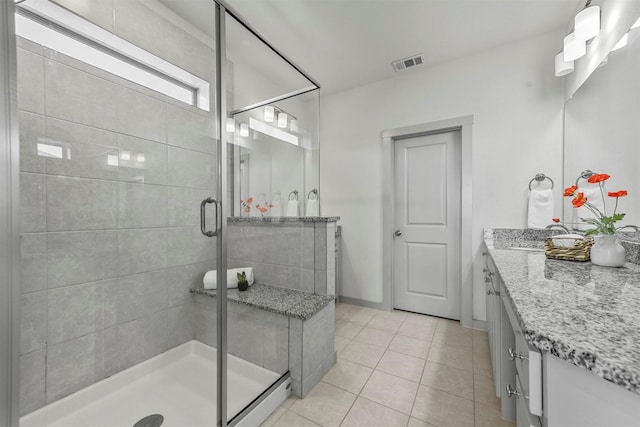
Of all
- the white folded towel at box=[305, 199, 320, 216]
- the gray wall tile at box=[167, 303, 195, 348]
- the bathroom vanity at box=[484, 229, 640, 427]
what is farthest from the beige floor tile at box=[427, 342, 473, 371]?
the gray wall tile at box=[167, 303, 195, 348]

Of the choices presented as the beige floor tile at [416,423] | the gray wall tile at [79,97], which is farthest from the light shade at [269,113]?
the beige floor tile at [416,423]

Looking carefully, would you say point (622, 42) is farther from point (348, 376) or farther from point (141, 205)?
point (141, 205)

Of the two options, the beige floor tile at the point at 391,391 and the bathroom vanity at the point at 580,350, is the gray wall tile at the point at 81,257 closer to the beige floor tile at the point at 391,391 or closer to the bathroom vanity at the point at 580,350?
the beige floor tile at the point at 391,391

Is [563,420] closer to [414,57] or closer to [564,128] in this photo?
[564,128]

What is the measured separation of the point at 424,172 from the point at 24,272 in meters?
2.99

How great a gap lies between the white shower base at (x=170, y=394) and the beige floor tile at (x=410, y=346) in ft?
3.36

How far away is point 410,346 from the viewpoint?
217 centimetres

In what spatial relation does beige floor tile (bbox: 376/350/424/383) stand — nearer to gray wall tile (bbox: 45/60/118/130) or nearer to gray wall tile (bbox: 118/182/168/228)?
gray wall tile (bbox: 118/182/168/228)

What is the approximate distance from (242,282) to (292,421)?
794 mm

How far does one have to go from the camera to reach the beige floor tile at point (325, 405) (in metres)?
1.41

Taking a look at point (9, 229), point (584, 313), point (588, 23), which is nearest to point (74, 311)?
point (9, 229)

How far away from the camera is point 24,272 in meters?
1.06

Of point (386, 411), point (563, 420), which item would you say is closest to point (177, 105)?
point (563, 420)

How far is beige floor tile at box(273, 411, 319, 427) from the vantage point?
1.37m
